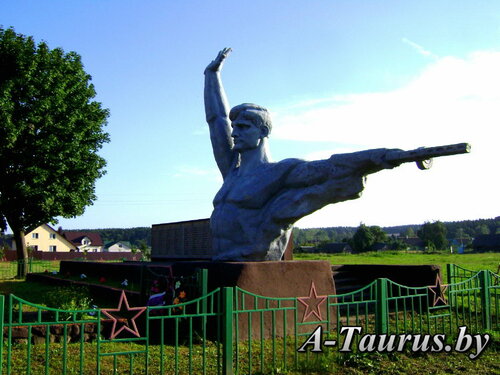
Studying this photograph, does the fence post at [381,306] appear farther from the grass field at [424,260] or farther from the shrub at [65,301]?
the grass field at [424,260]

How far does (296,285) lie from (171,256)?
9287 mm

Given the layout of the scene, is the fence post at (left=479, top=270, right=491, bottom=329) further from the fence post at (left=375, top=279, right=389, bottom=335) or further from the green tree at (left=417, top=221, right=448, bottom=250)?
the green tree at (left=417, top=221, right=448, bottom=250)

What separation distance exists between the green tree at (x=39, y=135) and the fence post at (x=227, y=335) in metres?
12.9

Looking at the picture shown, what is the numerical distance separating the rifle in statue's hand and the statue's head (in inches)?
81.3

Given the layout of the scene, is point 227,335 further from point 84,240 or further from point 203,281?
point 84,240

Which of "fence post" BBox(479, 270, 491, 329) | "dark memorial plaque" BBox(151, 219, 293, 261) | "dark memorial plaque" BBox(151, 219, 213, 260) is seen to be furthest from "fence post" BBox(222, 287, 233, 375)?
"dark memorial plaque" BBox(151, 219, 213, 260)

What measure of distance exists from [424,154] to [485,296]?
2731 millimetres

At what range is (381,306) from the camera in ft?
17.8

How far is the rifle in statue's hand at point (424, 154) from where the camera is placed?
216 inches

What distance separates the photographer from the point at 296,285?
6.63m

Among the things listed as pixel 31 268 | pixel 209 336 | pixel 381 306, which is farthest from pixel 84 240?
pixel 381 306

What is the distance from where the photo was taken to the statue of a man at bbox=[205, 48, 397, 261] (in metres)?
6.46

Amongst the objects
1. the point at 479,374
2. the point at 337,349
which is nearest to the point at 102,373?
the point at 337,349

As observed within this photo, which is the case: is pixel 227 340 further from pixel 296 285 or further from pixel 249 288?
pixel 296 285
